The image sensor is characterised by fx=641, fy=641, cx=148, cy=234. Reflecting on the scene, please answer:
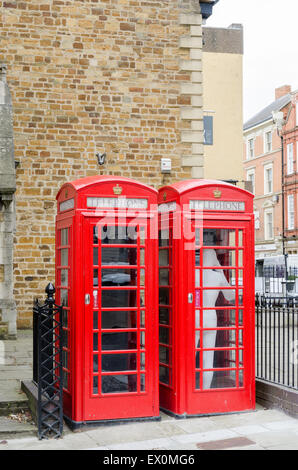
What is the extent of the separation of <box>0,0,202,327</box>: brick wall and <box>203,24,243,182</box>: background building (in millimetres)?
13039

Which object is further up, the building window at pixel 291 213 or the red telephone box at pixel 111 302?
the building window at pixel 291 213

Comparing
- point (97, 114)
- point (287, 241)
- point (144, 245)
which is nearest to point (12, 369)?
point (144, 245)

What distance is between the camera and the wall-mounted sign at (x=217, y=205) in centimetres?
675

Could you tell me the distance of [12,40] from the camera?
1291cm

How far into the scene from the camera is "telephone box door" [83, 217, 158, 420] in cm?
635

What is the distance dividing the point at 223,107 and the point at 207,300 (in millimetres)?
21066

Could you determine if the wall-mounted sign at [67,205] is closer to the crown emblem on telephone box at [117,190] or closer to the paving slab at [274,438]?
the crown emblem on telephone box at [117,190]

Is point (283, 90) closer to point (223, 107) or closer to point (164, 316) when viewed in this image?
point (223, 107)

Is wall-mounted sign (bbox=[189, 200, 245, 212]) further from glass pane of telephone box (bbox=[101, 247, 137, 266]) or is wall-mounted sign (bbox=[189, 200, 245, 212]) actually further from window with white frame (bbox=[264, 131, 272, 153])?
window with white frame (bbox=[264, 131, 272, 153])

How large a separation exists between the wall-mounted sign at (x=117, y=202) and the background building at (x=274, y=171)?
35.5m

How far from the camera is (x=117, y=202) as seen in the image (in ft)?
21.3

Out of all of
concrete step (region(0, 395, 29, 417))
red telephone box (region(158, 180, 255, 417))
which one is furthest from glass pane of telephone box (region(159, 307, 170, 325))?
concrete step (region(0, 395, 29, 417))

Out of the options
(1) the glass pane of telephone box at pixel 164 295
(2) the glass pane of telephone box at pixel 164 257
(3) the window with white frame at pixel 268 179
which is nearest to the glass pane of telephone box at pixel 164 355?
(1) the glass pane of telephone box at pixel 164 295

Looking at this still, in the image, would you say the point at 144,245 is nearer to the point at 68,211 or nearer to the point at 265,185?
the point at 68,211
